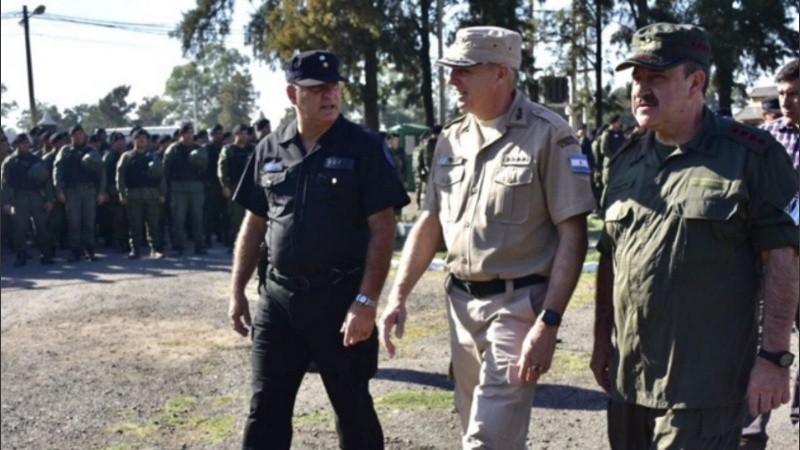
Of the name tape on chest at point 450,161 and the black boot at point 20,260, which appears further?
the black boot at point 20,260

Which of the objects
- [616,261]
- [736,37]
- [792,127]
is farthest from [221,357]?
[736,37]

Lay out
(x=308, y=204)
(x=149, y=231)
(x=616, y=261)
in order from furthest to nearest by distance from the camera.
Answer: (x=149, y=231) < (x=308, y=204) < (x=616, y=261)

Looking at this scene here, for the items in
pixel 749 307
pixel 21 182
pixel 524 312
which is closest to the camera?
pixel 749 307

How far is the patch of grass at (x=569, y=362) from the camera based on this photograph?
27.0ft

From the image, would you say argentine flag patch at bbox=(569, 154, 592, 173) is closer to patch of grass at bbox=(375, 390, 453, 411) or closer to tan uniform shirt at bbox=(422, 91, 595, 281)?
tan uniform shirt at bbox=(422, 91, 595, 281)

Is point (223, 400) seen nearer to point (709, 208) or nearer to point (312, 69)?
point (312, 69)

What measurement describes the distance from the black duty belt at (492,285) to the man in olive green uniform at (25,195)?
13939mm

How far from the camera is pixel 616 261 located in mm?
3732

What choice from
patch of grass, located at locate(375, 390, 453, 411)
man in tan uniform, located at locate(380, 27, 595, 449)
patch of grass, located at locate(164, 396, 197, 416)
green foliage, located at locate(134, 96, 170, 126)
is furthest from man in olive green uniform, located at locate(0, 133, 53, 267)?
green foliage, located at locate(134, 96, 170, 126)

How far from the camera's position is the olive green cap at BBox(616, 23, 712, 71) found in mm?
3551

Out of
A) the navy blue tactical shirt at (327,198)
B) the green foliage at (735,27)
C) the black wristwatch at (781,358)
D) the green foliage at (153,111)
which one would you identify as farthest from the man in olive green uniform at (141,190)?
the green foliage at (153,111)

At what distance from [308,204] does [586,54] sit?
1607 cm

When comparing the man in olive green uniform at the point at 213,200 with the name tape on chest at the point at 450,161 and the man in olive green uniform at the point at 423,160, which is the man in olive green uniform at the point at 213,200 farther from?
the name tape on chest at the point at 450,161

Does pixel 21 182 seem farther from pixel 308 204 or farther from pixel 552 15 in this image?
pixel 308 204
